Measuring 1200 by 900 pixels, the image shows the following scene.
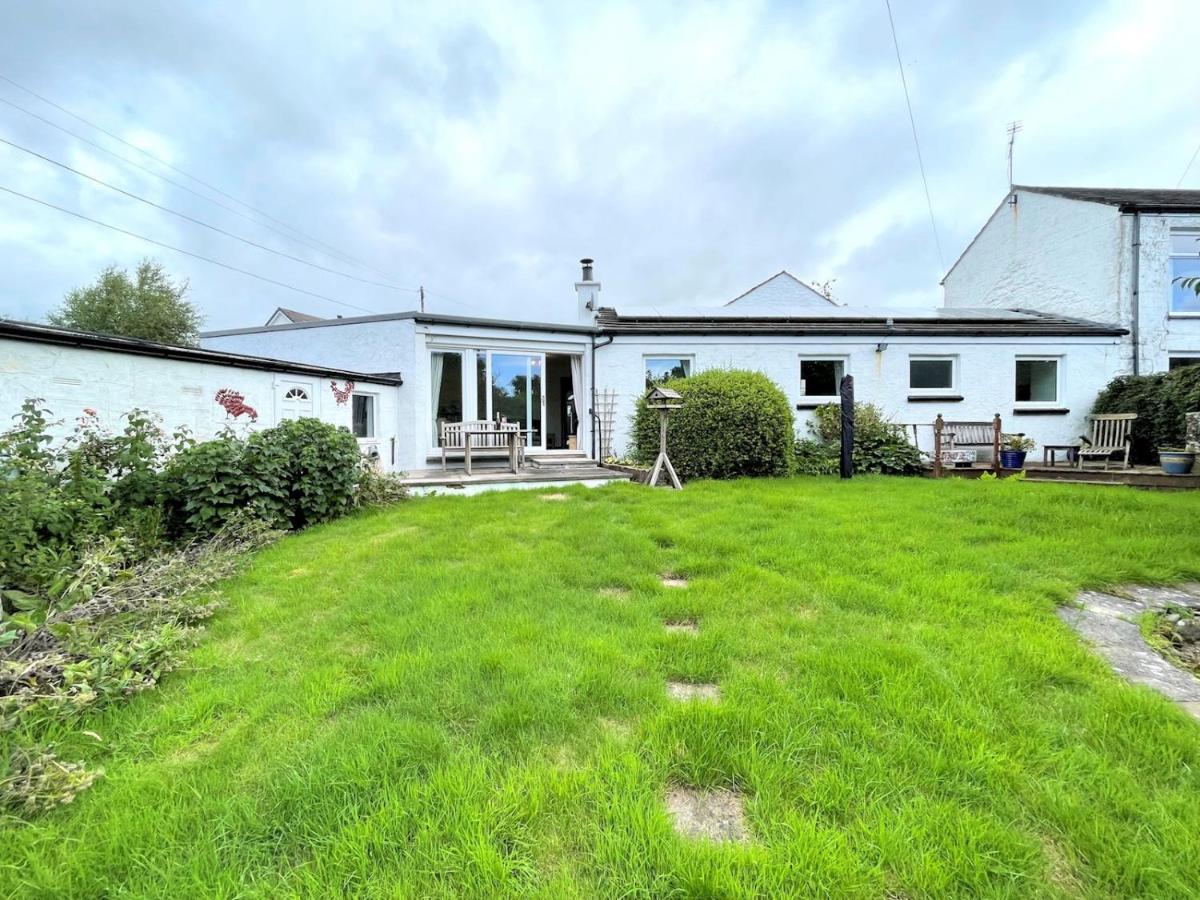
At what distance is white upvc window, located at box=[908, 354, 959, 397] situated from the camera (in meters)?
12.0

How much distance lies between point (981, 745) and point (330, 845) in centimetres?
226

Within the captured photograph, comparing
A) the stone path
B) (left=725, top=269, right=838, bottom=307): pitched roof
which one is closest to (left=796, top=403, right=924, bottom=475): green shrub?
the stone path

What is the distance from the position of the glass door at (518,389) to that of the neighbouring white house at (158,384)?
3.06 metres

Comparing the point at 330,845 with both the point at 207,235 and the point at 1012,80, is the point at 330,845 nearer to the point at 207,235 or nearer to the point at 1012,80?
the point at 1012,80

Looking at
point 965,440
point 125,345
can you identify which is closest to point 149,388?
point 125,345

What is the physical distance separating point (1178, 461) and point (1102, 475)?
963 millimetres

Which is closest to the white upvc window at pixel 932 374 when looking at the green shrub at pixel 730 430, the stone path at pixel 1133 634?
the green shrub at pixel 730 430

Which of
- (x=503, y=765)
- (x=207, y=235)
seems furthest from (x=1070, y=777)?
(x=207, y=235)

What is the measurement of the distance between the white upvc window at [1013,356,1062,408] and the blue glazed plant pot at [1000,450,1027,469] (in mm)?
2744

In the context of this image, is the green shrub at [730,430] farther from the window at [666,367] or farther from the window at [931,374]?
the window at [931,374]

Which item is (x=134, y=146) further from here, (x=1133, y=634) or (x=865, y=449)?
(x=1133, y=634)

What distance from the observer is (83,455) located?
4.45m

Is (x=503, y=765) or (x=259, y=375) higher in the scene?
(x=259, y=375)

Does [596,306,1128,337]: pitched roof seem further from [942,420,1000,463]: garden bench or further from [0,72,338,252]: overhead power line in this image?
[0,72,338,252]: overhead power line
